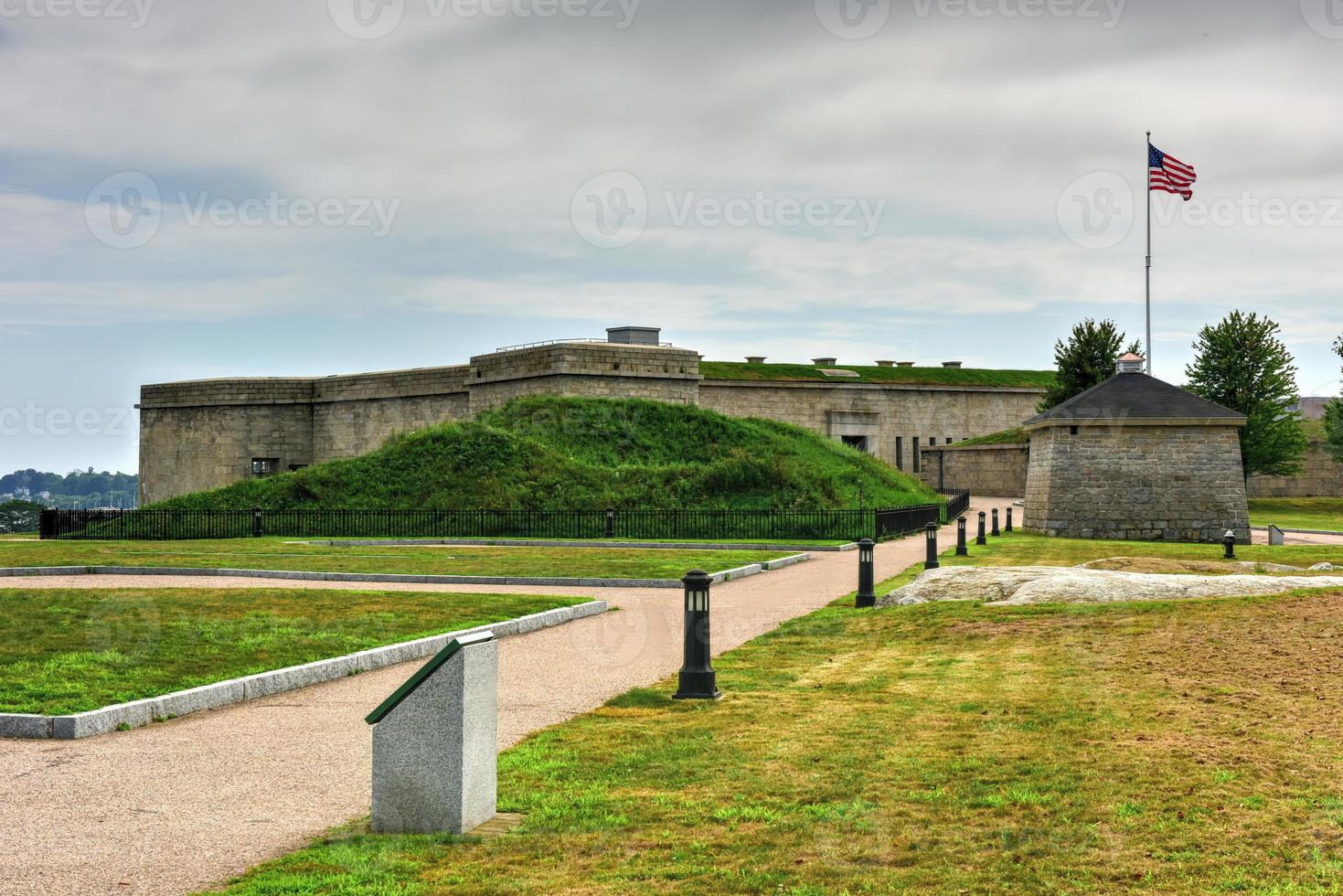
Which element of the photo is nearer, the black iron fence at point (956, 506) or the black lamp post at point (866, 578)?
the black lamp post at point (866, 578)

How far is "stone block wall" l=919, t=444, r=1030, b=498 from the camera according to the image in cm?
6412

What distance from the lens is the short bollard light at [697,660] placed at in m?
9.39

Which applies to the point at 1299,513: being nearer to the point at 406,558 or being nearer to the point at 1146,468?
the point at 1146,468

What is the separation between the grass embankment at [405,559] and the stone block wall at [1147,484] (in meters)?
15.0

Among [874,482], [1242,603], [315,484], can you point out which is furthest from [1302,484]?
[1242,603]

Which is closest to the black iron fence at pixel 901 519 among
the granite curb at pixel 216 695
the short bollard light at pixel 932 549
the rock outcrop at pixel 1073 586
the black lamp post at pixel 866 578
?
the short bollard light at pixel 932 549

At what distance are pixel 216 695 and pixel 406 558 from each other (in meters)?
15.1

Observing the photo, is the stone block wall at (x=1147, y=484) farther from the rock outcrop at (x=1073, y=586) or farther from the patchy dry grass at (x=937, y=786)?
the patchy dry grass at (x=937, y=786)

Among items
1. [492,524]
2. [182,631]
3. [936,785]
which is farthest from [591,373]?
[936,785]

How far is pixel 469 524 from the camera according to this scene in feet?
120

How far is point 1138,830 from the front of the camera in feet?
18.3

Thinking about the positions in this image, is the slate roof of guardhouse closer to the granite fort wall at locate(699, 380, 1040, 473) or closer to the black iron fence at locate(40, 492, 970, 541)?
the black iron fence at locate(40, 492, 970, 541)

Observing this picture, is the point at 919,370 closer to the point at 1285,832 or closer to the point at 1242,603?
the point at 1242,603

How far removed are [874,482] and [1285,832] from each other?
4132cm
